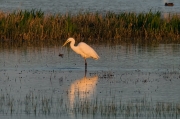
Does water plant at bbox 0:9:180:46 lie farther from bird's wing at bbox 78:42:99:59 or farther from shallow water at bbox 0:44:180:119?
bird's wing at bbox 78:42:99:59

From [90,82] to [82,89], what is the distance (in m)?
1.01

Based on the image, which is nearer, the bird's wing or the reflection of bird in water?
the reflection of bird in water

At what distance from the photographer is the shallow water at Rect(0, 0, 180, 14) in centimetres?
3781

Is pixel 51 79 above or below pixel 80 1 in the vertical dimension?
below

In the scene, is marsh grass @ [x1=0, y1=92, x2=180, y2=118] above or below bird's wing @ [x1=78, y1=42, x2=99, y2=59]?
below

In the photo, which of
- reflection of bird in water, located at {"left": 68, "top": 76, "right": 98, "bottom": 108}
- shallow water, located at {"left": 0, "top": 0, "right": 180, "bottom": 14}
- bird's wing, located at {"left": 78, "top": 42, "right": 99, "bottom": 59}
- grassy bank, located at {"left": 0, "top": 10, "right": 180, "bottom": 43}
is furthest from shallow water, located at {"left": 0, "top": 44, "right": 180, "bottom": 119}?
shallow water, located at {"left": 0, "top": 0, "right": 180, "bottom": 14}

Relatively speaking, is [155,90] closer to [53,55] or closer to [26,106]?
[26,106]

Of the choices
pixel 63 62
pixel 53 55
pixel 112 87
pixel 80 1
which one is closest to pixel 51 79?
pixel 112 87

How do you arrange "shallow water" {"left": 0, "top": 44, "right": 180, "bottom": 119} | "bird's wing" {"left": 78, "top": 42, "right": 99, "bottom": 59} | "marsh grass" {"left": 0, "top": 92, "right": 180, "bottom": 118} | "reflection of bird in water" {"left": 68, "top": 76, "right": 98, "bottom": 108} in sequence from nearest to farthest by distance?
"marsh grass" {"left": 0, "top": 92, "right": 180, "bottom": 118} < "shallow water" {"left": 0, "top": 44, "right": 180, "bottom": 119} < "reflection of bird in water" {"left": 68, "top": 76, "right": 98, "bottom": 108} < "bird's wing" {"left": 78, "top": 42, "right": 99, "bottom": 59}

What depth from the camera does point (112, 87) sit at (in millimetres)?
14414

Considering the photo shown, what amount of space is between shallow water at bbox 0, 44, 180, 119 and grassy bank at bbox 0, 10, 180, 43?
54.7 inches

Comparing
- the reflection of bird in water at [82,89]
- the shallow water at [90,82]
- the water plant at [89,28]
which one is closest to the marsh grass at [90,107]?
the shallow water at [90,82]

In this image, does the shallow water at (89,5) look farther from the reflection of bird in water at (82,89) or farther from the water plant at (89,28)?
the reflection of bird in water at (82,89)

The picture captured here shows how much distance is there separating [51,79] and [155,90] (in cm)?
275
